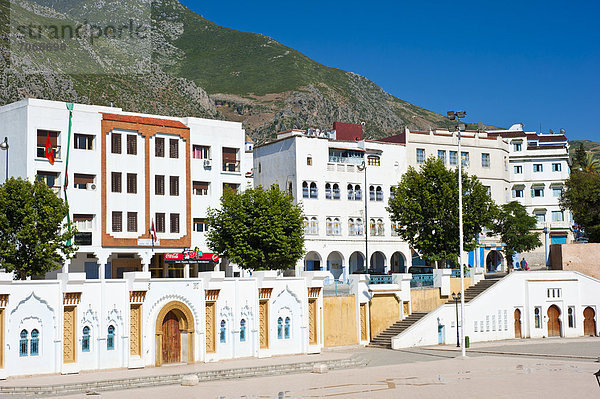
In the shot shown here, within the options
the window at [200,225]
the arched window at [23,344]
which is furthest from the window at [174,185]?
the arched window at [23,344]

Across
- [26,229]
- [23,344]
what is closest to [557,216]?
[26,229]

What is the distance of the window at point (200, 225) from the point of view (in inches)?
2513

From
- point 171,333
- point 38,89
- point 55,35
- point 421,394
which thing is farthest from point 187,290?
point 55,35

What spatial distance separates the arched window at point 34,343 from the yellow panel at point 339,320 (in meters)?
18.3

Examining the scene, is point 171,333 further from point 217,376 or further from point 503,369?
point 503,369

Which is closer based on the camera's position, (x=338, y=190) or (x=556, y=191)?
(x=338, y=190)

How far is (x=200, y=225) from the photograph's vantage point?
64.1m

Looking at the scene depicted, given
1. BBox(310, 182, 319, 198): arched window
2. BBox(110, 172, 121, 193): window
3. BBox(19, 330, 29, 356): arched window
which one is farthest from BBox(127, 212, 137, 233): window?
BBox(19, 330, 29, 356): arched window

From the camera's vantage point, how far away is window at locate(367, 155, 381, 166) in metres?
75.6

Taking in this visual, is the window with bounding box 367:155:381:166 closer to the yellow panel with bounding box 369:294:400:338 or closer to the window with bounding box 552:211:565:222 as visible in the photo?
the window with bounding box 552:211:565:222

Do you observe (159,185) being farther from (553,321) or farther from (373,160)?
(553,321)

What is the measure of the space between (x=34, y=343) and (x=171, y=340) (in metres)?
7.39

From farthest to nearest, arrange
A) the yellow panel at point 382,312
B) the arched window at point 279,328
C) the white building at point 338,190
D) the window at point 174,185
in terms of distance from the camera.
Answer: the white building at point 338,190 → the window at point 174,185 → the yellow panel at point 382,312 → the arched window at point 279,328

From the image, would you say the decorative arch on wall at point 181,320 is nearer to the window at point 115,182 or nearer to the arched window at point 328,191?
the window at point 115,182
